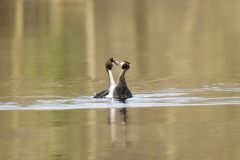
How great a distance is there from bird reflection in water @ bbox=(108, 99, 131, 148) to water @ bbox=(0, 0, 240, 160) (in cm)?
2

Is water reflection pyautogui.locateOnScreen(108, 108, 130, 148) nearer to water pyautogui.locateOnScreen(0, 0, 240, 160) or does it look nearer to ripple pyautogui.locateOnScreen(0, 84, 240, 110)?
water pyautogui.locateOnScreen(0, 0, 240, 160)

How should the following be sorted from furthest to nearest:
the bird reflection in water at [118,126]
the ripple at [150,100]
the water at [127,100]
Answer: the ripple at [150,100]
the bird reflection in water at [118,126]
the water at [127,100]

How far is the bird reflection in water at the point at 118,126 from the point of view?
13422 mm

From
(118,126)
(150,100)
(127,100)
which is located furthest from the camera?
(127,100)

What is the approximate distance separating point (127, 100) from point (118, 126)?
3334 millimetres

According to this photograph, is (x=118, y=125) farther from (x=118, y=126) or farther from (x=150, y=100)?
(x=150, y=100)

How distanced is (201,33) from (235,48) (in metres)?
9.52

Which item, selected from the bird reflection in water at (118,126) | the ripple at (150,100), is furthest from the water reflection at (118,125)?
the ripple at (150,100)

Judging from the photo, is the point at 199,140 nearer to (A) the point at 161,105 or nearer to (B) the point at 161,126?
(B) the point at 161,126

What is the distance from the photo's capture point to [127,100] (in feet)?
59.8

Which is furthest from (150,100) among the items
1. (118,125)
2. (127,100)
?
(118,125)

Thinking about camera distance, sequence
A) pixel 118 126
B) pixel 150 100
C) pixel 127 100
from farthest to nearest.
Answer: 1. pixel 127 100
2. pixel 150 100
3. pixel 118 126

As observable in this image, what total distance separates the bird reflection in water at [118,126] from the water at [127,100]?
0.02m

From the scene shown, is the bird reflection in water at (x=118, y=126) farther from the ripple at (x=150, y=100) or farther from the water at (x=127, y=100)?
the ripple at (x=150, y=100)
